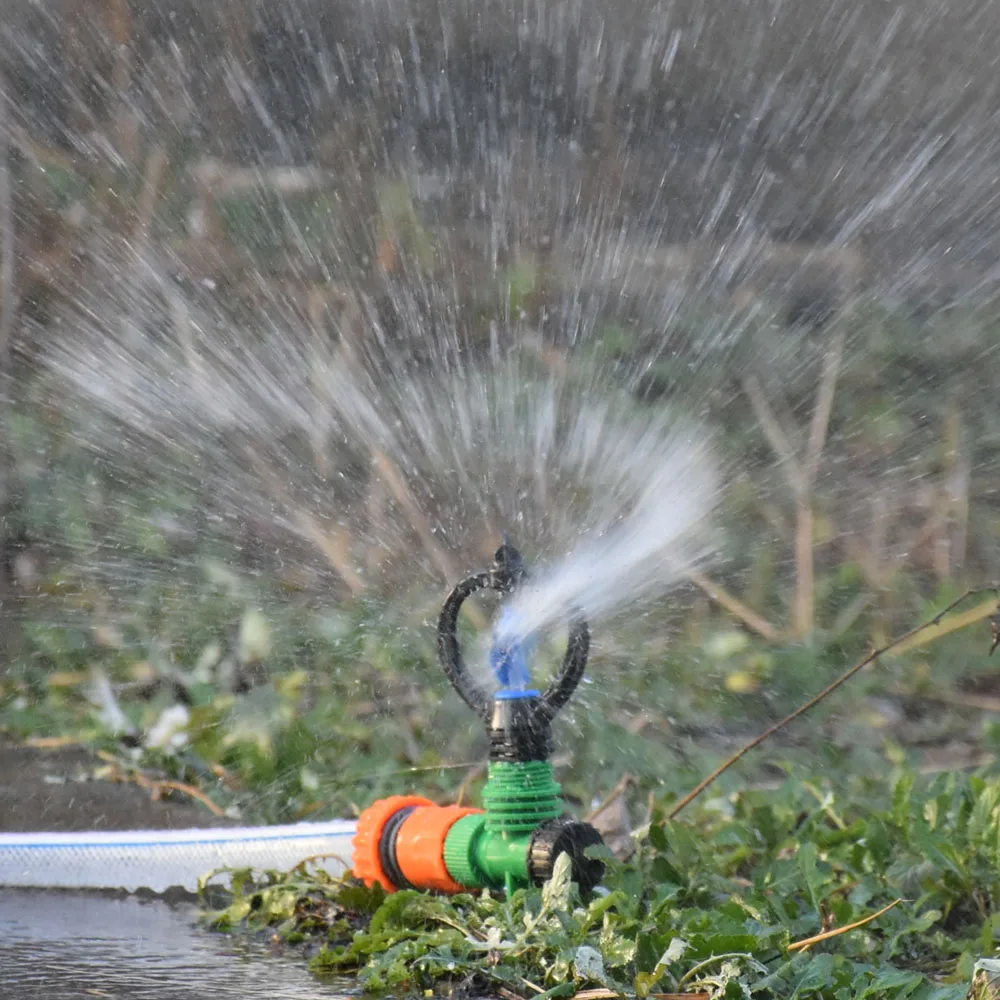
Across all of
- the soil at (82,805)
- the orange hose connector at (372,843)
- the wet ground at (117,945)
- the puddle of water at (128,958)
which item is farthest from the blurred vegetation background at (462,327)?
the orange hose connector at (372,843)

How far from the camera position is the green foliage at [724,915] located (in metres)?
1.55

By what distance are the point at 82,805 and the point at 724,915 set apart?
1.57 metres

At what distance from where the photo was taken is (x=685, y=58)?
5500mm

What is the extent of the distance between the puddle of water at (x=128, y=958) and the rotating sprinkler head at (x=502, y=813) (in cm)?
18

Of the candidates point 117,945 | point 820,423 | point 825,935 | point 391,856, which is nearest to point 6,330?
point 820,423

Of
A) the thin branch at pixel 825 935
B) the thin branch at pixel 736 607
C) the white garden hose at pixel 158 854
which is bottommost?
the thin branch at pixel 825 935

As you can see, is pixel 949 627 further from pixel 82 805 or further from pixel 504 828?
pixel 504 828

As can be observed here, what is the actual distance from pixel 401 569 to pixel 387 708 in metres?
0.59

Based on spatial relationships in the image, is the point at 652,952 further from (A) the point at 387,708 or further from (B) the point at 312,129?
(B) the point at 312,129

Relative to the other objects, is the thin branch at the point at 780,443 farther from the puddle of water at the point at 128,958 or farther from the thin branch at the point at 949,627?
the puddle of water at the point at 128,958

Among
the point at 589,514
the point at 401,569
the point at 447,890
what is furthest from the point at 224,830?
the point at 401,569

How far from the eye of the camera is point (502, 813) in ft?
6.07

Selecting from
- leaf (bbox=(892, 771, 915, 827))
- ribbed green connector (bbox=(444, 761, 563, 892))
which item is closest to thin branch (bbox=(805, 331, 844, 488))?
leaf (bbox=(892, 771, 915, 827))

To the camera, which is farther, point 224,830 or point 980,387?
point 980,387
